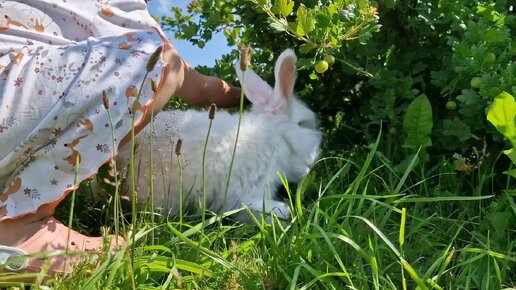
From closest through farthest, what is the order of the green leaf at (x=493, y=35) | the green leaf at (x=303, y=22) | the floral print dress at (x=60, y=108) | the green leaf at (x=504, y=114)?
the green leaf at (x=504, y=114) → the floral print dress at (x=60, y=108) → the green leaf at (x=493, y=35) → the green leaf at (x=303, y=22)

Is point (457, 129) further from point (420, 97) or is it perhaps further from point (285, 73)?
point (285, 73)

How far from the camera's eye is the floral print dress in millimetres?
1605

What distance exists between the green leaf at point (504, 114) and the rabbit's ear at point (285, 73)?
61cm

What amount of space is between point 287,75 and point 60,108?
2.19 feet

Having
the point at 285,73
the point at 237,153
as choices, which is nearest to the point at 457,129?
the point at 285,73

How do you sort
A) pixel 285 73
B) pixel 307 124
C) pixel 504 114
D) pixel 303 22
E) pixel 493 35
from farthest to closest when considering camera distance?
1. pixel 307 124
2. pixel 285 73
3. pixel 303 22
4. pixel 493 35
5. pixel 504 114

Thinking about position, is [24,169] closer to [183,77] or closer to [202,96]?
[183,77]

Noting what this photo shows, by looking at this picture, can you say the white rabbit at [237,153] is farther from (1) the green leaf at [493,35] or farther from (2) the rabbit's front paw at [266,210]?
(1) the green leaf at [493,35]

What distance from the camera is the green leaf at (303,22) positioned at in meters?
1.82

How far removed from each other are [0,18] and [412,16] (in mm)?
1229

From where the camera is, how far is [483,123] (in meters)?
1.87

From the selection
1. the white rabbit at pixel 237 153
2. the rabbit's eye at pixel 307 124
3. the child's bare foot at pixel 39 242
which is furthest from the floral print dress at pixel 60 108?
the rabbit's eye at pixel 307 124

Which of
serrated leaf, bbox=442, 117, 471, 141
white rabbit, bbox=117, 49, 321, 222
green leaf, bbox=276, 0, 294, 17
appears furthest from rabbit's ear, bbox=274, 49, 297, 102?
serrated leaf, bbox=442, 117, 471, 141

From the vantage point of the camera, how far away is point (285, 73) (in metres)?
1.96
